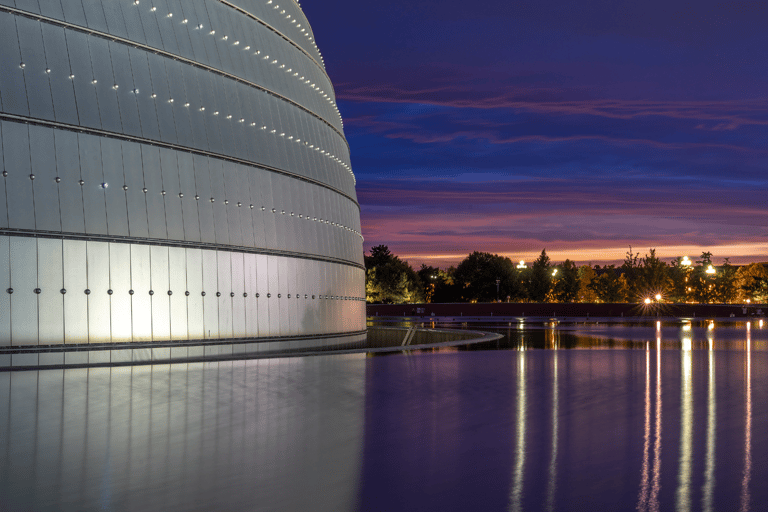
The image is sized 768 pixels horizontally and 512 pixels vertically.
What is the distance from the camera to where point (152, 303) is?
22.6 m

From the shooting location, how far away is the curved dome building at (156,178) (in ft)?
67.0

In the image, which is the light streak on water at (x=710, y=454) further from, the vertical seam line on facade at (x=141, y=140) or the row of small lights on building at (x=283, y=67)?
the row of small lights on building at (x=283, y=67)

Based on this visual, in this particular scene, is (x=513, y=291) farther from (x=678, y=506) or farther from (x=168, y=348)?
(x=678, y=506)

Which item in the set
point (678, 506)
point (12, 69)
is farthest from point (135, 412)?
point (12, 69)

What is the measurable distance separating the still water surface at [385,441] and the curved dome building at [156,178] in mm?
4164

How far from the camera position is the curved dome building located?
804 inches

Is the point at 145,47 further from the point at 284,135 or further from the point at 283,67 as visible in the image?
the point at 283,67

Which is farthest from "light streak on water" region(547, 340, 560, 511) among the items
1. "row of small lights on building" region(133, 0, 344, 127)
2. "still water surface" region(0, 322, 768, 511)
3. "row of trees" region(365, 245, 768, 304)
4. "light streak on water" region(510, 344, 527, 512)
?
"row of trees" region(365, 245, 768, 304)

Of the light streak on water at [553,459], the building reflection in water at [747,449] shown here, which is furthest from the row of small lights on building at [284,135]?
the building reflection in water at [747,449]

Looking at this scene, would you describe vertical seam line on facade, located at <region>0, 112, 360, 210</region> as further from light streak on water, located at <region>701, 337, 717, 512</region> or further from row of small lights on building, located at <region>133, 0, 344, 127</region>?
light streak on water, located at <region>701, 337, 717, 512</region>

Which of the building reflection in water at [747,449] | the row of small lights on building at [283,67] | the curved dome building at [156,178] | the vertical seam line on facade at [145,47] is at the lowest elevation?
the building reflection in water at [747,449]

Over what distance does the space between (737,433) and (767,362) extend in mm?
13473

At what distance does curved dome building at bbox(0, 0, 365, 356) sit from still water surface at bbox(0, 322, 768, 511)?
13.7 feet

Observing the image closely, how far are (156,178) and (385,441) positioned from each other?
52.2 ft
